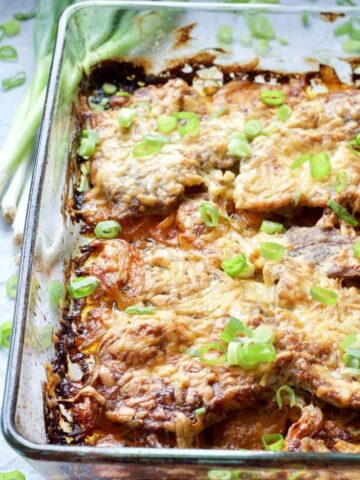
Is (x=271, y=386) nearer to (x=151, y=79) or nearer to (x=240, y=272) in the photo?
(x=240, y=272)

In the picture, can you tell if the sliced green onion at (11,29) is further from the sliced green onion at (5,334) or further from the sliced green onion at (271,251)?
the sliced green onion at (271,251)

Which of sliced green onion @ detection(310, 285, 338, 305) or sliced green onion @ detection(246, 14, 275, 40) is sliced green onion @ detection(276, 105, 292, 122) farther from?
sliced green onion @ detection(310, 285, 338, 305)

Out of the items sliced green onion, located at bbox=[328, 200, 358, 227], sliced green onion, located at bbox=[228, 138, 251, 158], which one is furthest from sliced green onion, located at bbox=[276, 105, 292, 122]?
sliced green onion, located at bbox=[328, 200, 358, 227]

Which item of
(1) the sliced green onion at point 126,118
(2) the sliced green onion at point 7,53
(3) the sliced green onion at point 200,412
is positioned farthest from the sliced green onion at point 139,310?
(2) the sliced green onion at point 7,53

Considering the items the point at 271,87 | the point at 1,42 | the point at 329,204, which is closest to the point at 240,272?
the point at 329,204

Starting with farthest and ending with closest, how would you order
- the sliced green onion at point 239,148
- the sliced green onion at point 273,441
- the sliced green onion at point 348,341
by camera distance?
the sliced green onion at point 239,148, the sliced green onion at point 348,341, the sliced green onion at point 273,441

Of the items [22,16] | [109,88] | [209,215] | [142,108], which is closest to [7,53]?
[22,16]
